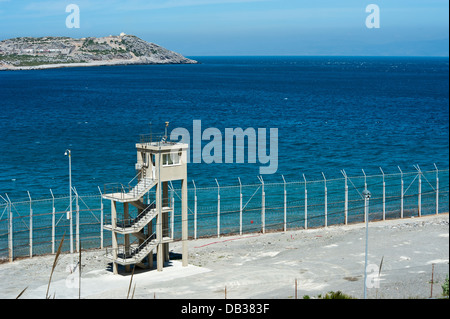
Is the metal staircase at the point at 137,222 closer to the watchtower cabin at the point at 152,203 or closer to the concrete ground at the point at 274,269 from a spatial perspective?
the watchtower cabin at the point at 152,203

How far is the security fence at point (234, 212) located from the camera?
46.8 metres

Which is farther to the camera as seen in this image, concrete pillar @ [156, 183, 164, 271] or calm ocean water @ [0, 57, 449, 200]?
calm ocean water @ [0, 57, 449, 200]

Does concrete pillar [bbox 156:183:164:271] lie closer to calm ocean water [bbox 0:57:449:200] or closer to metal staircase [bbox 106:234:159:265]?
metal staircase [bbox 106:234:159:265]

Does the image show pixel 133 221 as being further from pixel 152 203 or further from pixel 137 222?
pixel 152 203

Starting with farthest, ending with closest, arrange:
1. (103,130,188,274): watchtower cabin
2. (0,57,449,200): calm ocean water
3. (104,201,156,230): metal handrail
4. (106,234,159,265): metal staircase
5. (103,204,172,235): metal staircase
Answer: (0,57,449,200): calm ocean water, (104,201,156,230): metal handrail, (106,234,159,265): metal staircase, (103,204,172,235): metal staircase, (103,130,188,274): watchtower cabin

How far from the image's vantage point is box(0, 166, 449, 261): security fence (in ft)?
153

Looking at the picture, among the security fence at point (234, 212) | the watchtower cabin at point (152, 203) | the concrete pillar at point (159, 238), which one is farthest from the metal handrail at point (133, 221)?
the security fence at point (234, 212)

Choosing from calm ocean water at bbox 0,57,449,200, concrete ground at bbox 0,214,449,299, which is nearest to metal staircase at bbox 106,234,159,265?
concrete ground at bbox 0,214,449,299

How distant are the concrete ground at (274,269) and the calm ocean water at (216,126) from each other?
810 inches

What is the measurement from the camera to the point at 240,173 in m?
71.4

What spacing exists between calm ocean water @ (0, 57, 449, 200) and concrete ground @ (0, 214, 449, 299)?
2057 cm

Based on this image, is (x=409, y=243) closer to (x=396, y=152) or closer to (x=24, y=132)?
(x=396, y=152)

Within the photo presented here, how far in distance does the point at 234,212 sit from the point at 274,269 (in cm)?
1476

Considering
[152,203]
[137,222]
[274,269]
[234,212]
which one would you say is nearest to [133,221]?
[137,222]
